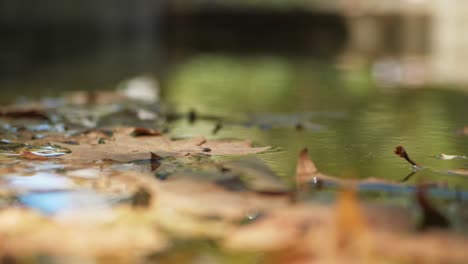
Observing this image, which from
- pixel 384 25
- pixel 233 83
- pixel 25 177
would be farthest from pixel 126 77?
pixel 384 25

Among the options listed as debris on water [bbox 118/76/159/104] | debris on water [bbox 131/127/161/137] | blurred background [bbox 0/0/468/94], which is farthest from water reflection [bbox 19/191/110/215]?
blurred background [bbox 0/0/468/94]

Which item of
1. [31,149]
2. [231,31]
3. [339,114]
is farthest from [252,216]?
[231,31]

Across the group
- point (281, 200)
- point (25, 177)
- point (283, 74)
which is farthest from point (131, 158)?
point (283, 74)

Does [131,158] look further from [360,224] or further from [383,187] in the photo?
[360,224]

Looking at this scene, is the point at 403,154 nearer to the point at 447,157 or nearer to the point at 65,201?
the point at 447,157

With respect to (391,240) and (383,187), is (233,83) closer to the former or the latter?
(383,187)

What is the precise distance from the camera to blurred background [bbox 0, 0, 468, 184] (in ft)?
5.04

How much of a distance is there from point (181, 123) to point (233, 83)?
1.54 m

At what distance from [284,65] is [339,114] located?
2.90 metres

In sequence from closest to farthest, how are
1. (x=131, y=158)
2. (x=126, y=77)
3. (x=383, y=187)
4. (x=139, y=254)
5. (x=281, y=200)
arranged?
(x=139, y=254), (x=281, y=200), (x=383, y=187), (x=131, y=158), (x=126, y=77)

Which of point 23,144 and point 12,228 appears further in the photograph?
point 23,144

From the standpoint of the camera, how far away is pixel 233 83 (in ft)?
10.9

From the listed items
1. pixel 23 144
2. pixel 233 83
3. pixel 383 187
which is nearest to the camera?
pixel 383 187

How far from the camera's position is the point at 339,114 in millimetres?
1991
